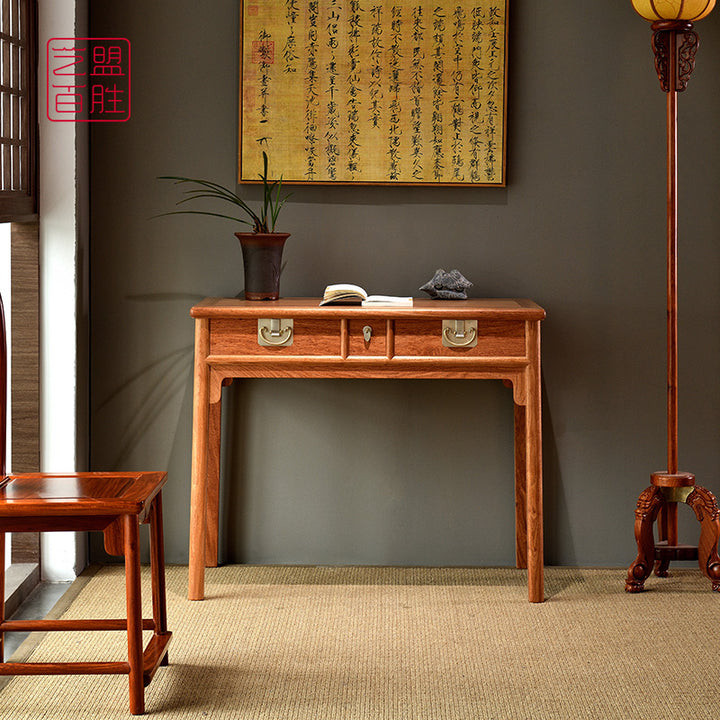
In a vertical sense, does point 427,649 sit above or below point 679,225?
below

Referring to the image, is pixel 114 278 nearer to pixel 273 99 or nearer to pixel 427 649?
pixel 273 99

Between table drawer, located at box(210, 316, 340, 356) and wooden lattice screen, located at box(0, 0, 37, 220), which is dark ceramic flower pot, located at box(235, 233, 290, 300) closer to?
table drawer, located at box(210, 316, 340, 356)

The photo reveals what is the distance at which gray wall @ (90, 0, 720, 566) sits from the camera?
10.9ft

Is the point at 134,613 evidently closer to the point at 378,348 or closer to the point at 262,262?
the point at 378,348

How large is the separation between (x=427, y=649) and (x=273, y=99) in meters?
1.80

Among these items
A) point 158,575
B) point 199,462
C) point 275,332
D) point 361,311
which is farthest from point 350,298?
point 158,575

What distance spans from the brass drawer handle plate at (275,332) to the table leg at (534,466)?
70cm

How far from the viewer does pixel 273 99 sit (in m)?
3.30

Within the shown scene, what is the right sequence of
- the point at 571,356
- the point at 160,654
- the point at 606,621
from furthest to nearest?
the point at 571,356
the point at 606,621
the point at 160,654

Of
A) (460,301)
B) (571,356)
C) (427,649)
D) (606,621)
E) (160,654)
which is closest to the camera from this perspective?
(160,654)

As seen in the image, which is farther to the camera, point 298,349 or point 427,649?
point 298,349

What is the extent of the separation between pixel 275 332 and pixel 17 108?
1041 mm

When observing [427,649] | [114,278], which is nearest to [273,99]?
[114,278]

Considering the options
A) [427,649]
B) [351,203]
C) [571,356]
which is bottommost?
[427,649]
